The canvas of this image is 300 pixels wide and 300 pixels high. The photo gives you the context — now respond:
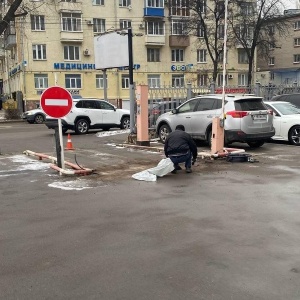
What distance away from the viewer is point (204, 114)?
1295 centimetres

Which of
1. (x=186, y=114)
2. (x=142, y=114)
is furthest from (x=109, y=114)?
(x=186, y=114)

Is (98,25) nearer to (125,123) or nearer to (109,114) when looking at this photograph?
(125,123)

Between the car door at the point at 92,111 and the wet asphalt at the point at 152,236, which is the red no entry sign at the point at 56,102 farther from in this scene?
the car door at the point at 92,111

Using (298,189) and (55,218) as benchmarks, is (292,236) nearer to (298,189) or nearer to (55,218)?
(298,189)

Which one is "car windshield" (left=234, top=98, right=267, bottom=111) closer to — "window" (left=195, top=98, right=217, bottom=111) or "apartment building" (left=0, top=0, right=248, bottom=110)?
"window" (left=195, top=98, right=217, bottom=111)

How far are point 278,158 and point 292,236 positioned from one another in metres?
6.27

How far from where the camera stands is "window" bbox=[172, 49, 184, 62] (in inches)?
1993

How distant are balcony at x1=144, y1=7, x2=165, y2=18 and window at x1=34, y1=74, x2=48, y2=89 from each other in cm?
1407

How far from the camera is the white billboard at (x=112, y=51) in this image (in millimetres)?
18297

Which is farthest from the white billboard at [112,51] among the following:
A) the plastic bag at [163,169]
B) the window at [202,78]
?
the window at [202,78]

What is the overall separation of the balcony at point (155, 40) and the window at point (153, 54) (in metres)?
0.97

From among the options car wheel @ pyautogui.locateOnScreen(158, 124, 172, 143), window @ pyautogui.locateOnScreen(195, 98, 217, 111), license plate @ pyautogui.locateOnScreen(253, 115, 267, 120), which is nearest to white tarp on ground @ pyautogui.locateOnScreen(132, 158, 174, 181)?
license plate @ pyautogui.locateOnScreen(253, 115, 267, 120)

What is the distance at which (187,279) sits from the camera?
3793mm

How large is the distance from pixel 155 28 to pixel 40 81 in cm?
1530
